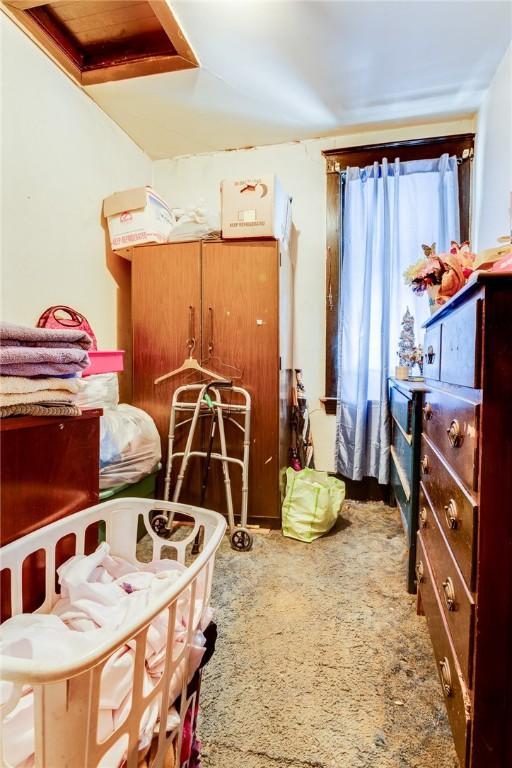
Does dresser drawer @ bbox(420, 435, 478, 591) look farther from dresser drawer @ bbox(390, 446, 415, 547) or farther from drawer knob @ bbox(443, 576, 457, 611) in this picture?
dresser drawer @ bbox(390, 446, 415, 547)

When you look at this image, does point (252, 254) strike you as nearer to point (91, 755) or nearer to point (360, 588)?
point (360, 588)

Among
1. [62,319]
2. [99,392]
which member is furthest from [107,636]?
[62,319]

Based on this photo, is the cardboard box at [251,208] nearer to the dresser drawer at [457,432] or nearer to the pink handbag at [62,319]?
the pink handbag at [62,319]

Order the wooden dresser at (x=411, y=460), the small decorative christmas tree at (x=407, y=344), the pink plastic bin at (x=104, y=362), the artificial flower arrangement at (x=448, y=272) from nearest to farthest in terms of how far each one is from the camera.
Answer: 1. the artificial flower arrangement at (x=448, y=272)
2. the wooden dresser at (x=411, y=460)
3. the pink plastic bin at (x=104, y=362)
4. the small decorative christmas tree at (x=407, y=344)

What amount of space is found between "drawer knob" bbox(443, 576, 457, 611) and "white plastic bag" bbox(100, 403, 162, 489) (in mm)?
1525

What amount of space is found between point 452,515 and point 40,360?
103 centimetres

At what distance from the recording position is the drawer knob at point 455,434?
A: 0.83 m

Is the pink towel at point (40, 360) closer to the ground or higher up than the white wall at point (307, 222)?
closer to the ground

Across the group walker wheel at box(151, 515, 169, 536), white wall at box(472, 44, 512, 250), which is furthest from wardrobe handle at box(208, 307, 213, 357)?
white wall at box(472, 44, 512, 250)

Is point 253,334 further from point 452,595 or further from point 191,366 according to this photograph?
point 452,595

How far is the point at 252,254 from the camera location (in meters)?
2.19

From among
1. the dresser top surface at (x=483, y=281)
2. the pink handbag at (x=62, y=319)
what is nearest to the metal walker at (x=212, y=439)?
the pink handbag at (x=62, y=319)

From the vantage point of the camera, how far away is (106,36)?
74.2 inches

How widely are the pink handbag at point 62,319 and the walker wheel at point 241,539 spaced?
4.08ft
